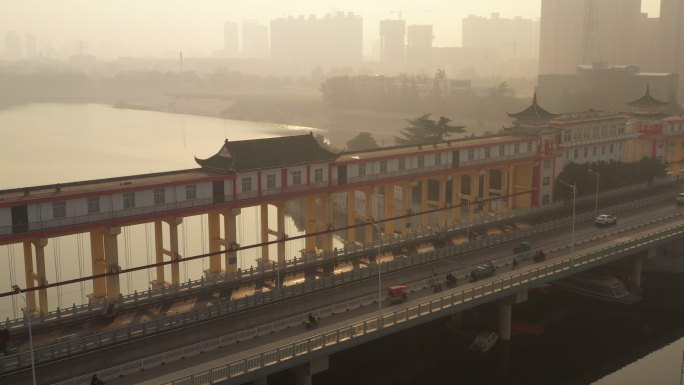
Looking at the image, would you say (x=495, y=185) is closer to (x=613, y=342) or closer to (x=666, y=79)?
(x=613, y=342)

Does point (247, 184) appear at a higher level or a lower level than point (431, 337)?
higher

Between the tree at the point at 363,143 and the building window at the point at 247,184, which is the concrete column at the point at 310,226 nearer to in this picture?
the building window at the point at 247,184

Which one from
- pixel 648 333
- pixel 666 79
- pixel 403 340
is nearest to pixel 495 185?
pixel 648 333

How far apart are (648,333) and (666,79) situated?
294ft

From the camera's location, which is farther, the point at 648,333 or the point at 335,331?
the point at 648,333

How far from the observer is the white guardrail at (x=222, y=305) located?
2767 cm

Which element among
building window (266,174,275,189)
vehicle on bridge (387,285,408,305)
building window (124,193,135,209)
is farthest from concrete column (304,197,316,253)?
building window (124,193,135,209)

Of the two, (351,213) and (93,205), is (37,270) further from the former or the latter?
(351,213)

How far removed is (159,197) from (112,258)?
3.65 metres

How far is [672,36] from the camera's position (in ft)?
511

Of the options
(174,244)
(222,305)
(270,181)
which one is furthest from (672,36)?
(222,305)

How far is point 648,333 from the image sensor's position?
42094mm

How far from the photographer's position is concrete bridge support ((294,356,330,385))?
1152 inches

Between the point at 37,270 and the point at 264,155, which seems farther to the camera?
the point at 264,155
